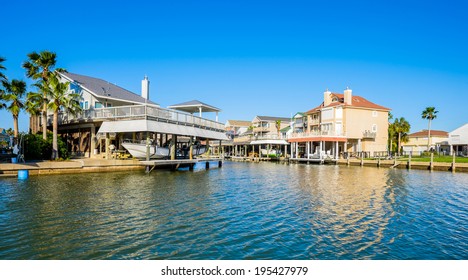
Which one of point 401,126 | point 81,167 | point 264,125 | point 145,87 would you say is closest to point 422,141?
point 401,126

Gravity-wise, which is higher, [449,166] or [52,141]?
[52,141]

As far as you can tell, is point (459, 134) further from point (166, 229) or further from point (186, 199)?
point (166, 229)

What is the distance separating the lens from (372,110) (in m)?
62.5

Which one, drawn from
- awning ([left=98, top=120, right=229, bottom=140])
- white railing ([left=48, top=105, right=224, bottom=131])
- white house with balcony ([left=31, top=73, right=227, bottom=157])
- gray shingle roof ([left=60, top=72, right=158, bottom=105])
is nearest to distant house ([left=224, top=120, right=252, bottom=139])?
white house with balcony ([left=31, top=73, right=227, bottom=157])

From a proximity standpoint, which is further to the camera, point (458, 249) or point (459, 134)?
point (459, 134)

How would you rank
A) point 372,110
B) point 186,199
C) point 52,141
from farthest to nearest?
point 372,110 < point 52,141 < point 186,199

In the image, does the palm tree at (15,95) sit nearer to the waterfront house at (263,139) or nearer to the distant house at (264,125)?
the waterfront house at (263,139)

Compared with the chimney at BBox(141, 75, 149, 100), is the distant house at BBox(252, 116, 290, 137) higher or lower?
lower

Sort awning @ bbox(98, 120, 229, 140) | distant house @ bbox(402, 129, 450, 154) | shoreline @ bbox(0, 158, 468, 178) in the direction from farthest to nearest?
1. distant house @ bbox(402, 129, 450, 154)
2. awning @ bbox(98, 120, 229, 140)
3. shoreline @ bbox(0, 158, 468, 178)

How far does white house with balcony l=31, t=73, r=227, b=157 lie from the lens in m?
28.6

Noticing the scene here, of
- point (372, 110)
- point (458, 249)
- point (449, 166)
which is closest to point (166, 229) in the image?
point (458, 249)

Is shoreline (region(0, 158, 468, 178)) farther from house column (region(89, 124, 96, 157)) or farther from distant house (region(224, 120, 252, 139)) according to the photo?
distant house (region(224, 120, 252, 139))

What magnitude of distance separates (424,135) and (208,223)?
90337mm

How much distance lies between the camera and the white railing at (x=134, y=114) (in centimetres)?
2847
